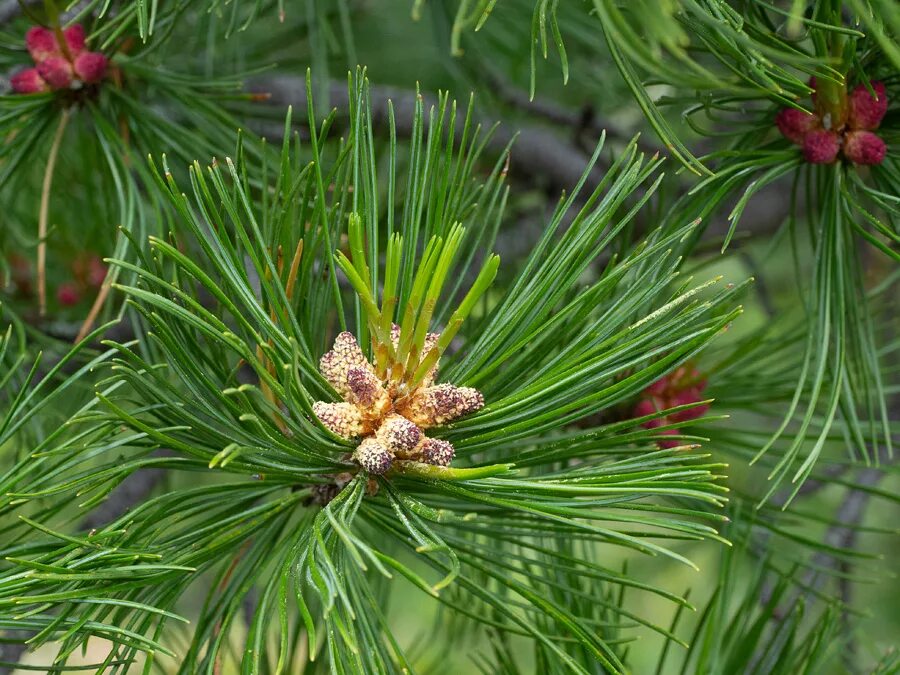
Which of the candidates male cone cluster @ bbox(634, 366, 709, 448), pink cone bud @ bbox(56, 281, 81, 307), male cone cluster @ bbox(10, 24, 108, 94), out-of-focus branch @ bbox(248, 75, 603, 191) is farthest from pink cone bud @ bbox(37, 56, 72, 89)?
male cone cluster @ bbox(634, 366, 709, 448)

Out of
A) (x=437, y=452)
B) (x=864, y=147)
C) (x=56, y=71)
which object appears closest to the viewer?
(x=437, y=452)

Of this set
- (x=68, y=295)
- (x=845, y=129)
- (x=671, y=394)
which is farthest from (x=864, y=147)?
(x=68, y=295)

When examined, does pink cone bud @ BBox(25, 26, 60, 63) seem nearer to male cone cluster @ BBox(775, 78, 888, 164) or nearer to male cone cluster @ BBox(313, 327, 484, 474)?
male cone cluster @ BBox(313, 327, 484, 474)

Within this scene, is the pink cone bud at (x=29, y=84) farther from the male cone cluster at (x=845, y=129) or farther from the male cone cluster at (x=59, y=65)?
the male cone cluster at (x=845, y=129)

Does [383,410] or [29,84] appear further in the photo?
[29,84]

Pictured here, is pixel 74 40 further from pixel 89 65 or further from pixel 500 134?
pixel 500 134

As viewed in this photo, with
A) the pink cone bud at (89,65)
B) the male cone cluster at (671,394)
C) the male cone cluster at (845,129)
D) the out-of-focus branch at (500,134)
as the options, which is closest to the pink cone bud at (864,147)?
the male cone cluster at (845,129)
